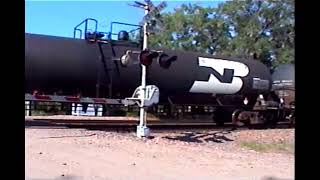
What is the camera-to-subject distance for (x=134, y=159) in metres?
9.04

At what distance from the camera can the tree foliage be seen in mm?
44312

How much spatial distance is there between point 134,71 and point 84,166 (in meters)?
7.97

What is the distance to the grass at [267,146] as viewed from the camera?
1323 cm

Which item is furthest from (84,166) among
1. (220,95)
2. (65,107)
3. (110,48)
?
(220,95)

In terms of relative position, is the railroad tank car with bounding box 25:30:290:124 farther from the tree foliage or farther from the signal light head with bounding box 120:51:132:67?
the tree foliage

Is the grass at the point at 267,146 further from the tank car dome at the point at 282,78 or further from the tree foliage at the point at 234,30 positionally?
the tree foliage at the point at 234,30

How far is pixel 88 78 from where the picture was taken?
14617 mm

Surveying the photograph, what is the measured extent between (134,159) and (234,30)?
4032 cm

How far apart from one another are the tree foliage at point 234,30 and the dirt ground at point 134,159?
3206 cm

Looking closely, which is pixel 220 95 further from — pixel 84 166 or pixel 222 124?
pixel 84 166

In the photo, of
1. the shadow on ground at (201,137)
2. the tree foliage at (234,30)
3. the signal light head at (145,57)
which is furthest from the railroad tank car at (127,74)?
the tree foliage at (234,30)

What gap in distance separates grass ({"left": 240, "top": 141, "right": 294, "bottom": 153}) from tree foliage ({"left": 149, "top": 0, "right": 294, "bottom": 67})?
28.8m
